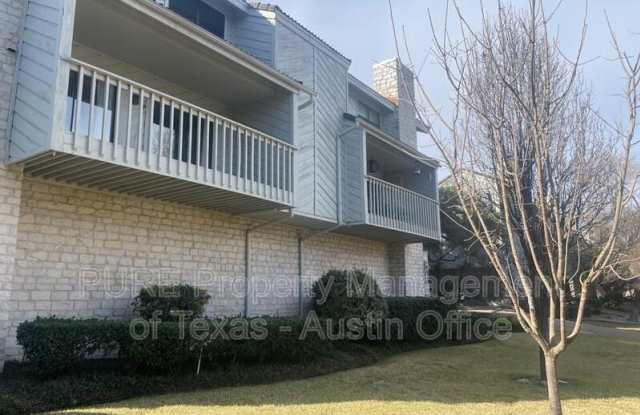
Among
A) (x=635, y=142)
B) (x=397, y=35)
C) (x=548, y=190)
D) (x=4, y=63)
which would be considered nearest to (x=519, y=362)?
(x=548, y=190)

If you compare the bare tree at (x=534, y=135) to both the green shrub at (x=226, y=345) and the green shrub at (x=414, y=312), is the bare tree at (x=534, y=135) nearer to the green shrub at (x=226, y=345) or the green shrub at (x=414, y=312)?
the green shrub at (x=226, y=345)

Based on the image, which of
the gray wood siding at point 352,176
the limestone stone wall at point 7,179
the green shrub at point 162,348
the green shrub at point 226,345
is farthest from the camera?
the gray wood siding at point 352,176

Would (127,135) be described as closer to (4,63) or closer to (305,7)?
(4,63)

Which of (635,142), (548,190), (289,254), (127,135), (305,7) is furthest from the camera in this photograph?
(289,254)

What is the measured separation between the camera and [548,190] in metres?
5.46

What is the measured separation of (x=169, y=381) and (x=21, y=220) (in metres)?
3.42

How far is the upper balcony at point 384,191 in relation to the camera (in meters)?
13.1

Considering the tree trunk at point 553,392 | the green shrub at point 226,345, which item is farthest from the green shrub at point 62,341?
the tree trunk at point 553,392

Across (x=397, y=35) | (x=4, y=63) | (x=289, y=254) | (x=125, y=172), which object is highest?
(x=4, y=63)

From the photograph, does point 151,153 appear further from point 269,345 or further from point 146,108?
point 269,345

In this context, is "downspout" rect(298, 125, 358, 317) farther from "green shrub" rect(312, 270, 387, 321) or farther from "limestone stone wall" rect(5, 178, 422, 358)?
"green shrub" rect(312, 270, 387, 321)

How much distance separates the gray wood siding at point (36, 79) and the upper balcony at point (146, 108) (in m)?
0.02

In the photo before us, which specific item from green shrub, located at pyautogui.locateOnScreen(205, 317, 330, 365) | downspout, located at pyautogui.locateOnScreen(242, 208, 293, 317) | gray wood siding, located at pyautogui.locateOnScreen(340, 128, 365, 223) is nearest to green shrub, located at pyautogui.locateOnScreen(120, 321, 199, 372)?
green shrub, located at pyautogui.locateOnScreen(205, 317, 330, 365)

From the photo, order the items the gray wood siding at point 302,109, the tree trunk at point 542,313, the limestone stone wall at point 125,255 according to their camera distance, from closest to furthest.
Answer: the limestone stone wall at point 125,255 < the tree trunk at point 542,313 < the gray wood siding at point 302,109
